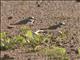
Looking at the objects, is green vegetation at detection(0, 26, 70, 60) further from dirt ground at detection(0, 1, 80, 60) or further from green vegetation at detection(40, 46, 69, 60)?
dirt ground at detection(0, 1, 80, 60)

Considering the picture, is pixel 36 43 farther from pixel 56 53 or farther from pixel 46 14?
pixel 46 14

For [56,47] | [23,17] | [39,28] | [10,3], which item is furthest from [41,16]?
[56,47]

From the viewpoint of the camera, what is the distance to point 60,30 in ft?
23.6

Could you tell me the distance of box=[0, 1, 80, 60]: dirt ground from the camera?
267 inches

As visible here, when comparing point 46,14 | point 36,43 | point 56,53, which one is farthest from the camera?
point 46,14

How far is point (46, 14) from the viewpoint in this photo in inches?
A: 338

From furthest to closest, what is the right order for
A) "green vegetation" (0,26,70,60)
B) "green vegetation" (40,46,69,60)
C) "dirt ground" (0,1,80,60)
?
1. "dirt ground" (0,1,80,60)
2. "green vegetation" (0,26,70,60)
3. "green vegetation" (40,46,69,60)

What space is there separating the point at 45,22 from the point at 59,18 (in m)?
0.43

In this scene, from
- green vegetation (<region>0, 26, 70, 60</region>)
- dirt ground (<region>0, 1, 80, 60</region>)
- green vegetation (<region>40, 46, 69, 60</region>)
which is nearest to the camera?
green vegetation (<region>40, 46, 69, 60</region>)

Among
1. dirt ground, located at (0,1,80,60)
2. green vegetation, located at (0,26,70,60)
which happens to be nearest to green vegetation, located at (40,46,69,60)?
green vegetation, located at (0,26,70,60)

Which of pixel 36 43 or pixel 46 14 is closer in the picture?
pixel 36 43

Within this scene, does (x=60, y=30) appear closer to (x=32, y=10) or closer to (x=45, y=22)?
(x=45, y=22)

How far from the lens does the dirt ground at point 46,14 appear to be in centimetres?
679

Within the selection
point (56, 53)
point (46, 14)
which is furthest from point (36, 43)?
point (46, 14)
